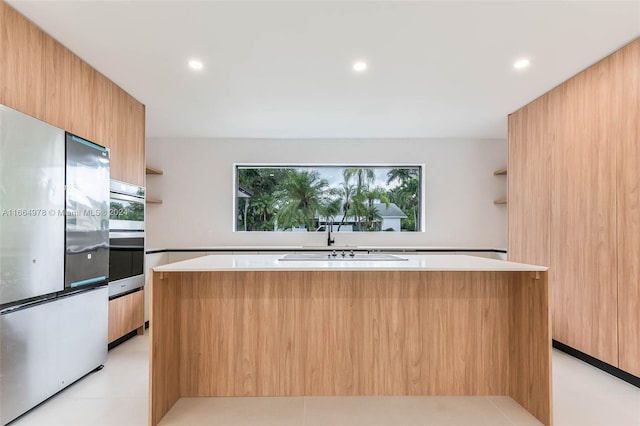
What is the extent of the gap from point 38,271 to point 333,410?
1996 mm

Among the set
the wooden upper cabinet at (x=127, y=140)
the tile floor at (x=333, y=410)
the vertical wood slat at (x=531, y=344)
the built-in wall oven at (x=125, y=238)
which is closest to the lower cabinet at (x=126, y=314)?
the built-in wall oven at (x=125, y=238)

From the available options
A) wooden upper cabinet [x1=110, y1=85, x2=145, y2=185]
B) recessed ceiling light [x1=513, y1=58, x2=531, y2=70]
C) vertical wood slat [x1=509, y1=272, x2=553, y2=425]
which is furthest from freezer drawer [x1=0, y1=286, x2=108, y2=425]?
recessed ceiling light [x1=513, y1=58, x2=531, y2=70]

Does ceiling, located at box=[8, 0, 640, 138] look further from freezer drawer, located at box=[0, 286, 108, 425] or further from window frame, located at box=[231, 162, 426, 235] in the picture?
freezer drawer, located at box=[0, 286, 108, 425]

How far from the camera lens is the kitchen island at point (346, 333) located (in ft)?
7.32

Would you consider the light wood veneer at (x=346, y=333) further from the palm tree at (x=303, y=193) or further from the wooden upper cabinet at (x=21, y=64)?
the palm tree at (x=303, y=193)

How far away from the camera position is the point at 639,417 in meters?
2.09

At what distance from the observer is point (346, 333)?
2250 mm

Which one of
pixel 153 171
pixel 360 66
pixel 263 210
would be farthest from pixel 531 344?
pixel 153 171

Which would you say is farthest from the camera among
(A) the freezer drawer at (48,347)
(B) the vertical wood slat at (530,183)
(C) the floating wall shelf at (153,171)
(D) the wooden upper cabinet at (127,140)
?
(C) the floating wall shelf at (153,171)

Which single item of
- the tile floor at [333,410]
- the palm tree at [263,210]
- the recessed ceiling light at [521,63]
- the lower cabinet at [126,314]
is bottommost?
the tile floor at [333,410]

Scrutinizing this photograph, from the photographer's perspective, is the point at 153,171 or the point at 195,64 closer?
the point at 195,64

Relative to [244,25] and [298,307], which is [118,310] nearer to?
[298,307]

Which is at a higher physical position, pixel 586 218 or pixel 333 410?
pixel 586 218

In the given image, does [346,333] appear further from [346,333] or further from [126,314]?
[126,314]
